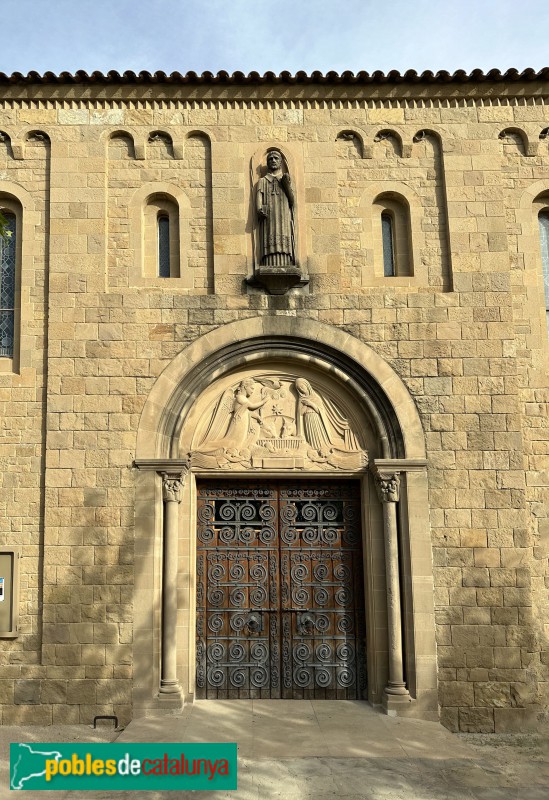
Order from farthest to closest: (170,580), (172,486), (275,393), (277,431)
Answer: (275,393)
(277,431)
(172,486)
(170,580)

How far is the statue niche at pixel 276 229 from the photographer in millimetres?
10031

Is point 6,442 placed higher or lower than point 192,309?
lower

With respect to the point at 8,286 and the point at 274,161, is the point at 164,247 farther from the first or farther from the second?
the point at 8,286

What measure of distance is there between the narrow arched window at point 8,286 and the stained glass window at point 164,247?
190cm

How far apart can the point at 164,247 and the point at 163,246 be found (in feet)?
0.06

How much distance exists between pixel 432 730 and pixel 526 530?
2609 mm

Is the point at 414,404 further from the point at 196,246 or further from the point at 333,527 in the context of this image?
the point at 196,246

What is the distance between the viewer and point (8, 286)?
1041 cm

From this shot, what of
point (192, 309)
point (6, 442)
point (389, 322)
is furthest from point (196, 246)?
point (6, 442)

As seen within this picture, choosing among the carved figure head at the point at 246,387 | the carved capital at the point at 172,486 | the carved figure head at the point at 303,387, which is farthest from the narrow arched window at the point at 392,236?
the carved capital at the point at 172,486

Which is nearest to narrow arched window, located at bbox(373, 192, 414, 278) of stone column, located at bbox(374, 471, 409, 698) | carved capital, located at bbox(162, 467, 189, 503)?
stone column, located at bbox(374, 471, 409, 698)

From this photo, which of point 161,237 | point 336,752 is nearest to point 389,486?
point 336,752

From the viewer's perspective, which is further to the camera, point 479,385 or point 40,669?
point 479,385

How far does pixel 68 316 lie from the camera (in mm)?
10055
